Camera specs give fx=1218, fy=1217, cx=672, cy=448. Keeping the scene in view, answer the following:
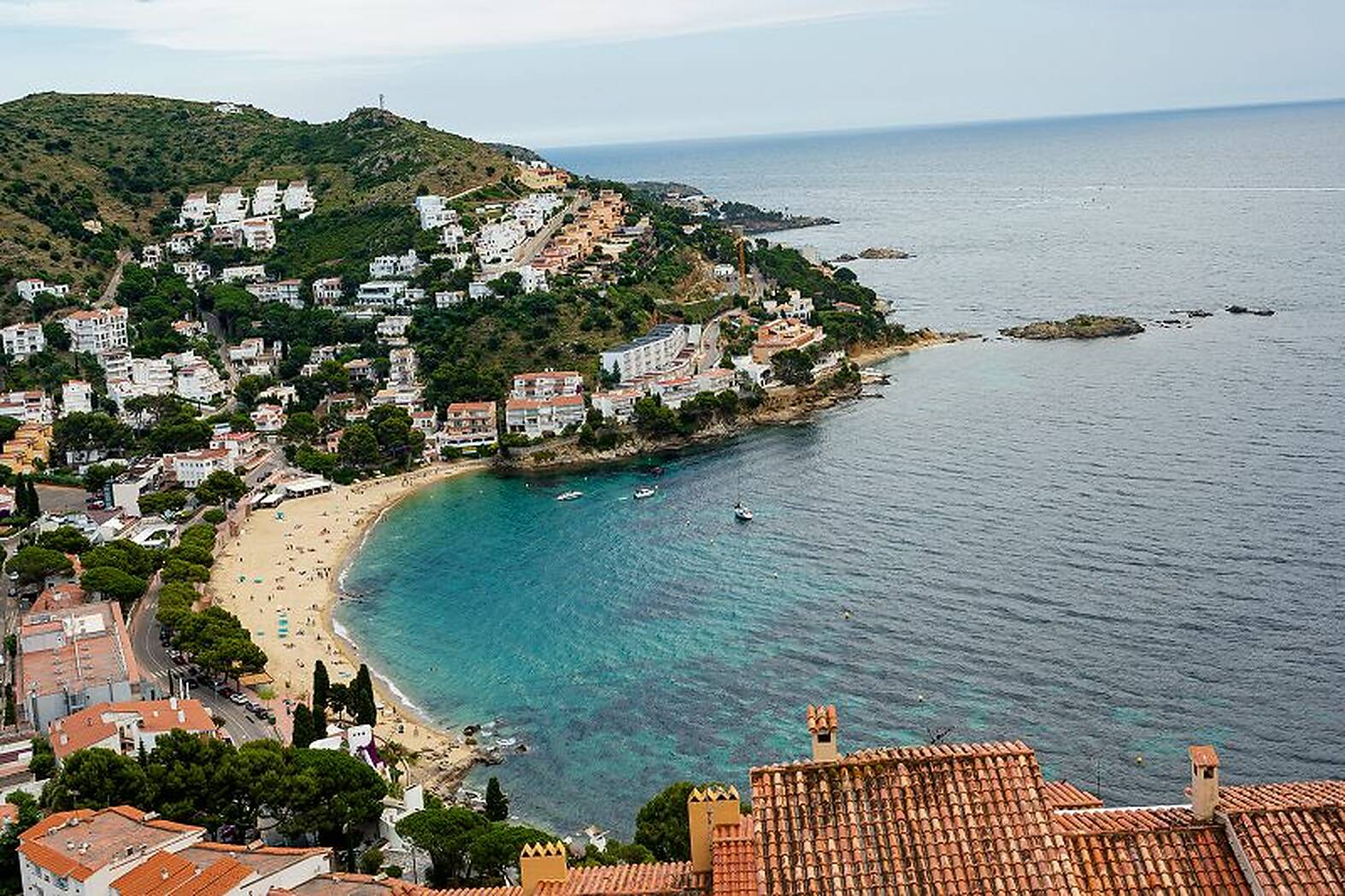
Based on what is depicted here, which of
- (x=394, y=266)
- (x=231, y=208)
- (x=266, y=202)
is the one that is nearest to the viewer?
(x=394, y=266)

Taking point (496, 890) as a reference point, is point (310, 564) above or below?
below

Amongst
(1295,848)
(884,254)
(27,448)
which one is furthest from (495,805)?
(884,254)

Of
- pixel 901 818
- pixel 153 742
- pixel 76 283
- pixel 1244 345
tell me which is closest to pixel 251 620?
pixel 153 742

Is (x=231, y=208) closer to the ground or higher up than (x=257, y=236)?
higher up

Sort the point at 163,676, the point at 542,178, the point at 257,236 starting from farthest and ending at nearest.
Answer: the point at 542,178 → the point at 257,236 → the point at 163,676

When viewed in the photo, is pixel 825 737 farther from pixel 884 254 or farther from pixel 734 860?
pixel 884 254

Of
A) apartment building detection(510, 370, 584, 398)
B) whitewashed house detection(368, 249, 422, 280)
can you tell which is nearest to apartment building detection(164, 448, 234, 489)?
apartment building detection(510, 370, 584, 398)


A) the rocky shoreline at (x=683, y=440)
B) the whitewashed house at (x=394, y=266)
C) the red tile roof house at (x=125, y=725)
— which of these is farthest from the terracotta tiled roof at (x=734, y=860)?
the whitewashed house at (x=394, y=266)

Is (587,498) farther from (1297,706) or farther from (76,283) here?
(76,283)
